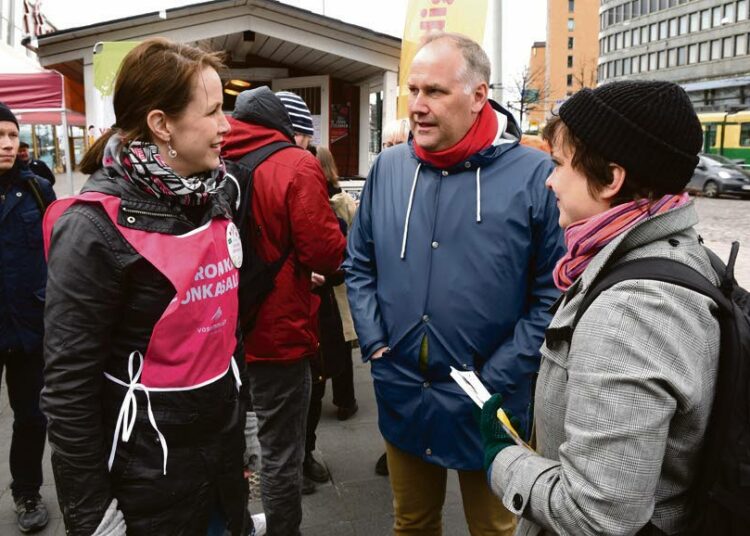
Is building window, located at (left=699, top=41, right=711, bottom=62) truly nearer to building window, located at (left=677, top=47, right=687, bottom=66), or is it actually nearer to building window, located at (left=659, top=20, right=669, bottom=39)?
building window, located at (left=677, top=47, right=687, bottom=66)

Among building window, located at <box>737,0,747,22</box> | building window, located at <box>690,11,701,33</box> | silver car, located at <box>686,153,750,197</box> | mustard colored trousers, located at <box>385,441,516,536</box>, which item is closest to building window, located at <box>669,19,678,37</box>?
building window, located at <box>690,11,701,33</box>

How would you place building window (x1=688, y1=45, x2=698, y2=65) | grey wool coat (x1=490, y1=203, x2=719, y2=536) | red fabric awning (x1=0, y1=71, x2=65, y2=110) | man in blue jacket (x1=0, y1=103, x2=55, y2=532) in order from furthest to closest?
building window (x1=688, y1=45, x2=698, y2=65), red fabric awning (x1=0, y1=71, x2=65, y2=110), man in blue jacket (x1=0, y1=103, x2=55, y2=532), grey wool coat (x1=490, y1=203, x2=719, y2=536)

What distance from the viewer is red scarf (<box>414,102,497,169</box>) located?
2285mm

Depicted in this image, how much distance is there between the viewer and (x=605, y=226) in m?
1.40

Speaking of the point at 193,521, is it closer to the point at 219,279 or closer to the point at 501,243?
the point at 219,279

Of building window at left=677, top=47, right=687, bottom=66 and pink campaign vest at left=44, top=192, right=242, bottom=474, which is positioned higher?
building window at left=677, top=47, right=687, bottom=66

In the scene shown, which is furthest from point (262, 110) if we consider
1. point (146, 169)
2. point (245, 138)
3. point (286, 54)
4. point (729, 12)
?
point (729, 12)

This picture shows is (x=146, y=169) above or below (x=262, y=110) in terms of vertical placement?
below

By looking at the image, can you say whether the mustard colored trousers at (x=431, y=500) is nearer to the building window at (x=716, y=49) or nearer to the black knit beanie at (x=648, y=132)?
the black knit beanie at (x=648, y=132)

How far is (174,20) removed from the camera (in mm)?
7887

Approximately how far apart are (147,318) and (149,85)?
64cm

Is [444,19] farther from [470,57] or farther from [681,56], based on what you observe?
[681,56]

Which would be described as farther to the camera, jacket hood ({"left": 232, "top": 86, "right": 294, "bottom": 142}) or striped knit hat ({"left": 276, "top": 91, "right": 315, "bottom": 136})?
striped knit hat ({"left": 276, "top": 91, "right": 315, "bottom": 136})

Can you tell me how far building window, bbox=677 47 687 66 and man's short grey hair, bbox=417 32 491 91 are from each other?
89846mm
